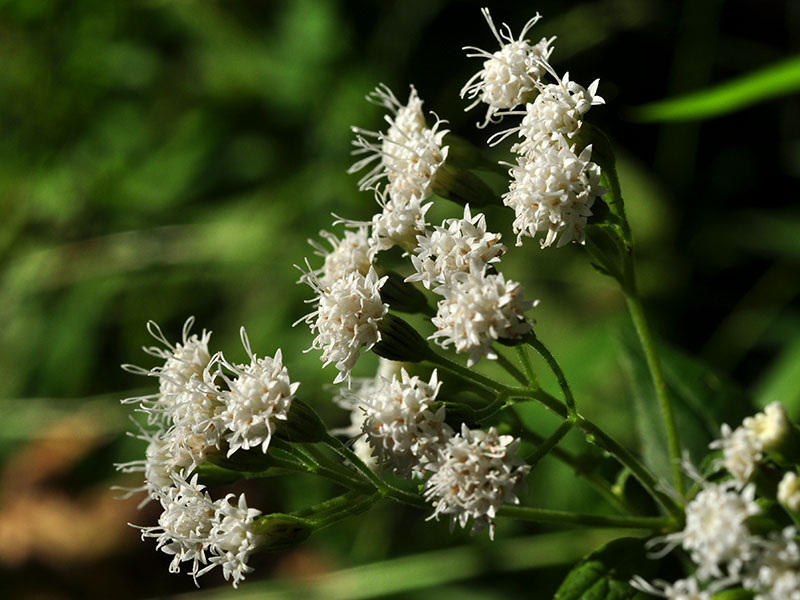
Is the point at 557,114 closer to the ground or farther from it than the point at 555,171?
farther from it

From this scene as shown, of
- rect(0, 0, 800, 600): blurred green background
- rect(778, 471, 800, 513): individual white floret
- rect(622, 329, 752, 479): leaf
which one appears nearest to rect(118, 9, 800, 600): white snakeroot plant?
rect(778, 471, 800, 513): individual white floret

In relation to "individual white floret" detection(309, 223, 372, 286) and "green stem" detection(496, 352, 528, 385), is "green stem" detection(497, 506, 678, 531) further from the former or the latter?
"individual white floret" detection(309, 223, 372, 286)

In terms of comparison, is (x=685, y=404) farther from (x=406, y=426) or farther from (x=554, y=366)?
(x=406, y=426)

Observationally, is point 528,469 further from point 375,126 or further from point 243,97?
point 243,97

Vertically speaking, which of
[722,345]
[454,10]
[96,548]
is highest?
[454,10]

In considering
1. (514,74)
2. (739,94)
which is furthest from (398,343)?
(739,94)

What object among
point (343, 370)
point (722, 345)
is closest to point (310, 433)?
point (343, 370)
